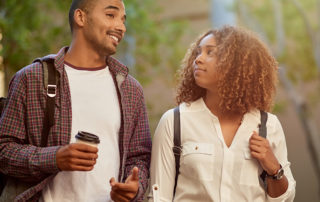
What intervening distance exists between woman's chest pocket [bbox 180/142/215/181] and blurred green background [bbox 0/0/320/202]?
20.8 ft

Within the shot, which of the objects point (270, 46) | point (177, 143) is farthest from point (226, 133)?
point (270, 46)

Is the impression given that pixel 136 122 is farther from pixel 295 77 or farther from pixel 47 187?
pixel 295 77

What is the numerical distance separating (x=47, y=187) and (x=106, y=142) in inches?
14.1

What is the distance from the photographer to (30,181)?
248 centimetres

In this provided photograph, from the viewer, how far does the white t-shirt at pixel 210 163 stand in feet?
8.63

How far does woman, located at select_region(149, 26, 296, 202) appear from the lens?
2.63m

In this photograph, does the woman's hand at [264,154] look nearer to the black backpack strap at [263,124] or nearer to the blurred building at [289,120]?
the black backpack strap at [263,124]

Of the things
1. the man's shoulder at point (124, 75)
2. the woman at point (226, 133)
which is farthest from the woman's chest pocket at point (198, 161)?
the man's shoulder at point (124, 75)

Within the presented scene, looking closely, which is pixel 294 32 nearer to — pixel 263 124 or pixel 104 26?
pixel 263 124

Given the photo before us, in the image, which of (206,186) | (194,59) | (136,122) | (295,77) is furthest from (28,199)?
(295,77)

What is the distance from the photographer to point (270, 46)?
1380cm

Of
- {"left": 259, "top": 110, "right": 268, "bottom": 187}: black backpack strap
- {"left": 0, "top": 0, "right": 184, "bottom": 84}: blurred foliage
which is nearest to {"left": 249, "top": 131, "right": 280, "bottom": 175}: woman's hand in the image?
{"left": 259, "top": 110, "right": 268, "bottom": 187}: black backpack strap

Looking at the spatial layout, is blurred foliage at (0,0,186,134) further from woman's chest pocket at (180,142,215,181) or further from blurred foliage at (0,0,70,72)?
woman's chest pocket at (180,142,215,181)

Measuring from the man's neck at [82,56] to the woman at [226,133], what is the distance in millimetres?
492
